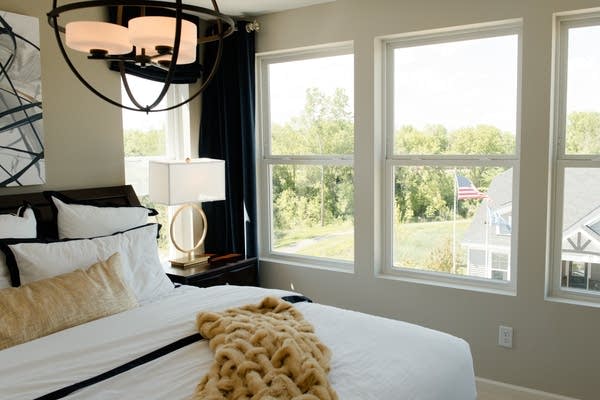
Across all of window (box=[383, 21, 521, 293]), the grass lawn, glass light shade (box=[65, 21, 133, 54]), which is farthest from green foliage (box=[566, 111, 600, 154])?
glass light shade (box=[65, 21, 133, 54])

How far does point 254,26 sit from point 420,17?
1.26 metres

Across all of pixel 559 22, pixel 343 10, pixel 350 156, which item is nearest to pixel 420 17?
pixel 343 10

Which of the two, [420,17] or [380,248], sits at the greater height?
[420,17]

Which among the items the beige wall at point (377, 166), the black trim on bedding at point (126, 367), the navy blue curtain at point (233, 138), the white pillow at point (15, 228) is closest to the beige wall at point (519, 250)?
the beige wall at point (377, 166)

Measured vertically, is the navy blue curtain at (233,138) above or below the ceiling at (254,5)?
below

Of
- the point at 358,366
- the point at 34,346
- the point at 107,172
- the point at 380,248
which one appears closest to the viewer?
the point at 358,366

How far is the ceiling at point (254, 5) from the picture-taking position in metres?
3.65

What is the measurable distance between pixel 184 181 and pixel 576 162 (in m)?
2.37

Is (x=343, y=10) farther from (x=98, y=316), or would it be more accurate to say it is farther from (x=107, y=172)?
(x=98, y=316)

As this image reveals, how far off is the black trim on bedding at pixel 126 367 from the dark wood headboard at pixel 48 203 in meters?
1.32

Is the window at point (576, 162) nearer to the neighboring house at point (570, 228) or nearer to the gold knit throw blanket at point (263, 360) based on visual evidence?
the neighboring house at point (570, 228)

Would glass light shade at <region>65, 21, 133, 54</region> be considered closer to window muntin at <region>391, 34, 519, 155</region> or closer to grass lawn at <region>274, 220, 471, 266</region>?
window muntin at <region>391, 34, 519, 155</region>

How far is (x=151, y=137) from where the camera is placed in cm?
389

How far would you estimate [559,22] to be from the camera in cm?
299
